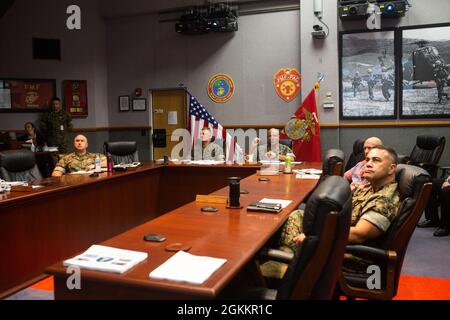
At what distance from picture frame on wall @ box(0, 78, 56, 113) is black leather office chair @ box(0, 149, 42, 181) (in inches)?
153

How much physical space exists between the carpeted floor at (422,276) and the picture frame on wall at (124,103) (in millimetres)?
5490

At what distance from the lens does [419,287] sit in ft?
10.2

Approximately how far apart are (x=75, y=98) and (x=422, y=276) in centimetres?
684

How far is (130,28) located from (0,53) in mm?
2386

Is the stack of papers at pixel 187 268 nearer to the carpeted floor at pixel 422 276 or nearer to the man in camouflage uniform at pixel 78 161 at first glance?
the carpeted floor at pixel 422 276

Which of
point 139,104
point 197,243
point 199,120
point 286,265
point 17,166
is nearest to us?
point 197,243

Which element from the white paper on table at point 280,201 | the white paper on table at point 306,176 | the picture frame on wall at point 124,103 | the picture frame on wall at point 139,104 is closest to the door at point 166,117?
the picture frame on wall at point 139,104

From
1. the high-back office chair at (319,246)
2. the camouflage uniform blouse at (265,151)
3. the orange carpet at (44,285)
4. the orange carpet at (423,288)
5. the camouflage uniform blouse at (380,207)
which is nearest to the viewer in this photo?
the high-back office chair at (319,246)

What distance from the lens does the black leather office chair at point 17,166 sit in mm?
4039

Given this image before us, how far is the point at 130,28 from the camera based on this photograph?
834 cm

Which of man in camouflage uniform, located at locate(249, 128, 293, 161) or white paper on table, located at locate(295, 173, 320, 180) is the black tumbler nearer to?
white paper on table, located at locate(295, 173, 320, 180)

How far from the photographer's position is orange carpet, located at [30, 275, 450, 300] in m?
2.93

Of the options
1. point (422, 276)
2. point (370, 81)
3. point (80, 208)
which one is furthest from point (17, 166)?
point (370, 81)

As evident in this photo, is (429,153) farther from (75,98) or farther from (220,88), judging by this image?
(75,98)
